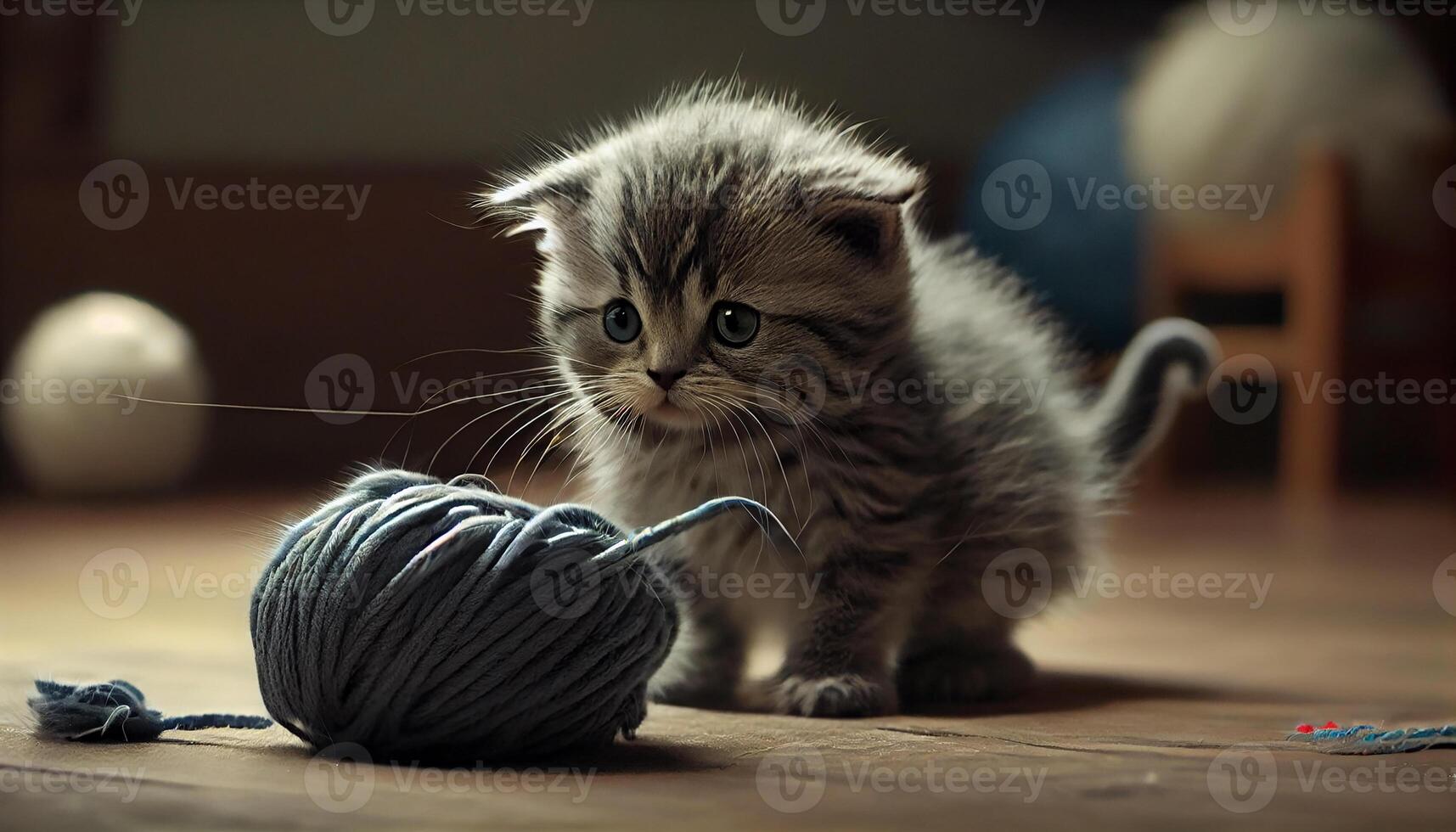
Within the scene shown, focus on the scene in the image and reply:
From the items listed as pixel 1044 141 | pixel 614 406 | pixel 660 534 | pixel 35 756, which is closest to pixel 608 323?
pixel 614 406

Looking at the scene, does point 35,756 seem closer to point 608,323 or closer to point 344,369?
point 608,323

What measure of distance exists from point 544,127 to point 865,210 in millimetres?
2087

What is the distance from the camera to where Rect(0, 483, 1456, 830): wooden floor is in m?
0.90

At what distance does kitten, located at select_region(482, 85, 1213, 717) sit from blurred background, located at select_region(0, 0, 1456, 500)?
194 cm

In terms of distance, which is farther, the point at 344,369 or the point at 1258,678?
the point at 344,369

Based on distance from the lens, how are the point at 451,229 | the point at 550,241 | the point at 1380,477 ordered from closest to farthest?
the point at 550,241 → the point at 451,229 → the point at 1380,477

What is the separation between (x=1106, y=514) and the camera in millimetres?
1597

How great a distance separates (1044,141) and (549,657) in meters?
2.91

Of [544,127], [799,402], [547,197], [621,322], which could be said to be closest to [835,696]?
[799,402]

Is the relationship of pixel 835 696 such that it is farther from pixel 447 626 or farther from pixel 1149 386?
pixel 1149 386

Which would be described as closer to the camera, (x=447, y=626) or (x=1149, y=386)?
(x=447, y=626)

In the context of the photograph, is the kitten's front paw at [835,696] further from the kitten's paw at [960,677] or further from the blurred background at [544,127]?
the blurred background at [544,127]

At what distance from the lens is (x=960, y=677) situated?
1.42 metres

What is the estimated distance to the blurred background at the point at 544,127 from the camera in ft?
11.3
